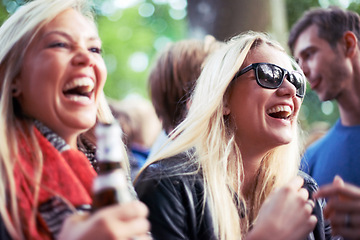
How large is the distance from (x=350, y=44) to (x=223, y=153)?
7.38 feet

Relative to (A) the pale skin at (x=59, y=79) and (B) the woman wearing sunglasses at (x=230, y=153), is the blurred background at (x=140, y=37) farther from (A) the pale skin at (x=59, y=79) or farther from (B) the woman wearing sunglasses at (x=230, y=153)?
(A) the pale skin at (x=59, y=79)

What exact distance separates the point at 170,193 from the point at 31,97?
84 centimetres

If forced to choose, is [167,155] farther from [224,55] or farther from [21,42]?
[21,42]

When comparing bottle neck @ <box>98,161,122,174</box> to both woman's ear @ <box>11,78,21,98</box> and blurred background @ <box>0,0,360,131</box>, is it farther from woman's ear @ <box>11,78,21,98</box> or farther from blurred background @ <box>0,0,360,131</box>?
blurred background @ <box>0,0,360,131</box>

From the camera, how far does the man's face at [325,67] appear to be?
4125mm

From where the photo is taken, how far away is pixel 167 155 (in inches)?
100

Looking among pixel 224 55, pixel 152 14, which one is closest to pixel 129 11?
pixel 152 14

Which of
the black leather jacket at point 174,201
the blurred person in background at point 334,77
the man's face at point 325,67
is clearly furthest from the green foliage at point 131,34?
the black leather jacket at point 174,201

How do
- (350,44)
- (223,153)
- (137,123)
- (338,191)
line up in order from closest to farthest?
(338,191), (223,153), (350,44), (137,123)

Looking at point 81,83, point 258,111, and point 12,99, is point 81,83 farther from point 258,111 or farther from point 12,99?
point 258,111

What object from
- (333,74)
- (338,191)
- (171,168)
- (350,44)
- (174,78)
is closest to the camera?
(338,191)

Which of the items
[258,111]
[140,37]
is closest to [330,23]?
[258,111]

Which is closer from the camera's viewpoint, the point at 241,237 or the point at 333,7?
the point at 241,237

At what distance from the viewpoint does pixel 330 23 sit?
433 cm
